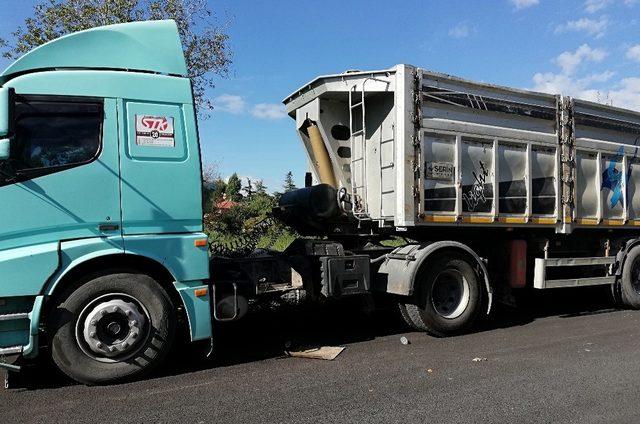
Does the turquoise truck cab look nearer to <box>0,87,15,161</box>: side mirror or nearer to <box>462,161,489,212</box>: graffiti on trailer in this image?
<box>0,87,15,161</box>: side mirror

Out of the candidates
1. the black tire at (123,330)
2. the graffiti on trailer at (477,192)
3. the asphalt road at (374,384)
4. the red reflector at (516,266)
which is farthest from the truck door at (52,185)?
the red reflector at (516,266)

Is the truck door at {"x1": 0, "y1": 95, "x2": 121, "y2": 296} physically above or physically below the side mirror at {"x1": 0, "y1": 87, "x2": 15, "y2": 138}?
below

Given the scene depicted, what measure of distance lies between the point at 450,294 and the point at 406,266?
0.91 m

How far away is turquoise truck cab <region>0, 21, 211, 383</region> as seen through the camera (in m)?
4.40

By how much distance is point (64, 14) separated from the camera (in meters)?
11.7

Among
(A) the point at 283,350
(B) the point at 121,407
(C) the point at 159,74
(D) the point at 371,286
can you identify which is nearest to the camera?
(B) the point at 121,407

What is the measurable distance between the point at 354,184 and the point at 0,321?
15.1 ft

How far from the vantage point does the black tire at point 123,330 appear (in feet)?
14.9

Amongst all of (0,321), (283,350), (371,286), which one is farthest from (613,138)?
(0,321)

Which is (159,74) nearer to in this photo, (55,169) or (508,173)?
(55,169)

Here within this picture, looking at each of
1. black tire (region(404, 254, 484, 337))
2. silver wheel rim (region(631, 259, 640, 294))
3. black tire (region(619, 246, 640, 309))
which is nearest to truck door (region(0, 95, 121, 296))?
black tire (region(404, 254, 484, 337))

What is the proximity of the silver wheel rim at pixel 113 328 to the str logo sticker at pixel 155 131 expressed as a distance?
1431 millimetres

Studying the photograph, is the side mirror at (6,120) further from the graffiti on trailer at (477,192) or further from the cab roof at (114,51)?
the graffiti on trailer at (477,192)

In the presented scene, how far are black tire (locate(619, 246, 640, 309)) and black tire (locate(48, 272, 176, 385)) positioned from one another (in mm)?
7148
